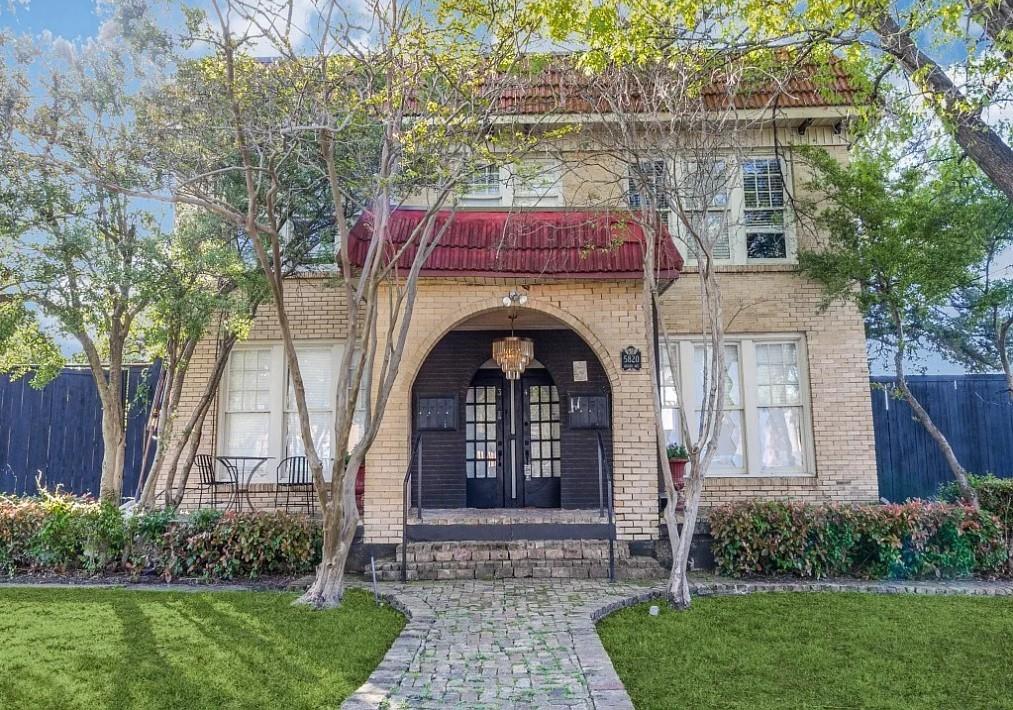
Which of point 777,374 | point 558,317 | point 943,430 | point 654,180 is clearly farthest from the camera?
point 943,430

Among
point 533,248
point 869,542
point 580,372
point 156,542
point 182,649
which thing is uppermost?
point 533,248

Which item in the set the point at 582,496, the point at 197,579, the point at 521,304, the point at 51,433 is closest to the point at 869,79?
the point at 521,304

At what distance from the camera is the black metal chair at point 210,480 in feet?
28.9

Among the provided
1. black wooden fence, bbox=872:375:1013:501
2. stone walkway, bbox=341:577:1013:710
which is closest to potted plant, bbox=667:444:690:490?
stone walkway, bbox=341:577:1013:710

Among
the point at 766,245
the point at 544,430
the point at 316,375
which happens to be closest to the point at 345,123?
the point at 316,375

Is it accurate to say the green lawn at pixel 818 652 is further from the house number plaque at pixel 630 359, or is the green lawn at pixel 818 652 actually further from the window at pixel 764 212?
the window at pixel 764 212

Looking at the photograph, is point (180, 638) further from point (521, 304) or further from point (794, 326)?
point (794, 326)

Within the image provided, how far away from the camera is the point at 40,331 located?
812 cm

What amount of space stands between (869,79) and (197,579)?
8.85 m

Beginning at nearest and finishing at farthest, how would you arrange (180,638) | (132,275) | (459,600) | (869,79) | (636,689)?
(636,689) → (180,638) → (459,600) → (869,79) → (132,275)

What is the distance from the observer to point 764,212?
10.0 metres

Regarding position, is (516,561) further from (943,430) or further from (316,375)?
(943,430)

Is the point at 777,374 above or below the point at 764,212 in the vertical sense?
below

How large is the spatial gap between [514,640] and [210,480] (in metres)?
5.67
